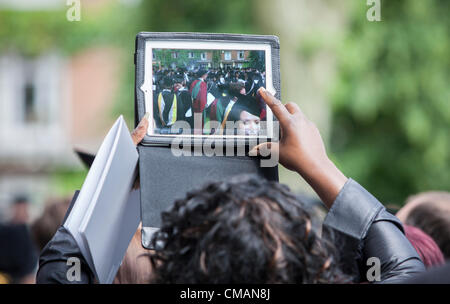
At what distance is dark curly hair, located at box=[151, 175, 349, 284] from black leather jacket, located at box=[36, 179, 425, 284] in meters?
0.19

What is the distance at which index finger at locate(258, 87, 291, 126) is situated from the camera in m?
1.17

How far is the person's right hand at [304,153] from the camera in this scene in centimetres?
117

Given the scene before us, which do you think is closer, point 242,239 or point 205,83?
point 242,239

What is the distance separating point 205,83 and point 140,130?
0.17m

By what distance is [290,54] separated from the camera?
18.9ft

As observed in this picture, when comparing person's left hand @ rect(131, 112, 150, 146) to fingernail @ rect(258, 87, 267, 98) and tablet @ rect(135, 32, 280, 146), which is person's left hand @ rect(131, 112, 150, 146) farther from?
fingernail @ rect(258, 87, 267, 98)

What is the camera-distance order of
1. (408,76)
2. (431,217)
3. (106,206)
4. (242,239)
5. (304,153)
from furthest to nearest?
(408,76)
(431,217)
(304,153)
(106,206)
(242,239)

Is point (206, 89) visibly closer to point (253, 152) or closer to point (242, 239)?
point (253, 152)

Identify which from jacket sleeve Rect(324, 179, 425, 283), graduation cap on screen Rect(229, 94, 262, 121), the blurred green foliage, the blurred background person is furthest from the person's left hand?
the blurred green foliage

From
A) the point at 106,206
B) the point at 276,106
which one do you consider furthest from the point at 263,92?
the point at 106,206

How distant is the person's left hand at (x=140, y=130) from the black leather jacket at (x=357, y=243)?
23cm

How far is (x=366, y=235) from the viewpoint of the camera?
1.17m

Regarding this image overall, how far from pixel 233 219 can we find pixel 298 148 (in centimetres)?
34
